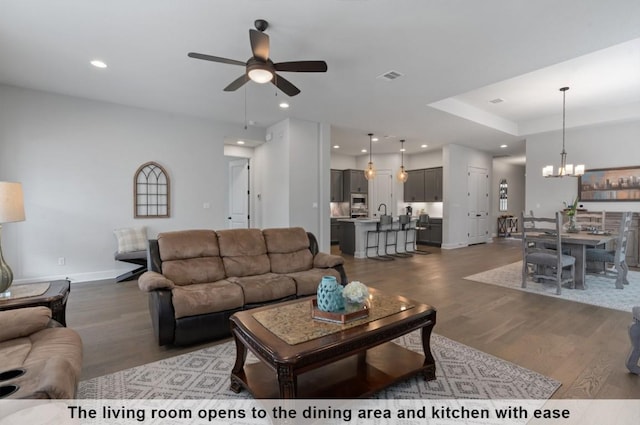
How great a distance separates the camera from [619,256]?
4.59 metres

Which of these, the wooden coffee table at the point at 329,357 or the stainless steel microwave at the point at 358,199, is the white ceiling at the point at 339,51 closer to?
the wooden coffee table at the point at 329,357

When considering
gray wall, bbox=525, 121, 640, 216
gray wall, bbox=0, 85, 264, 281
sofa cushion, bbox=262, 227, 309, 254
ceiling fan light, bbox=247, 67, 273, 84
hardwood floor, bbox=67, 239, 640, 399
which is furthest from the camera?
gray wall, bbox=525, 121, 640, 216

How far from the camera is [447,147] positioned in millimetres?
8555

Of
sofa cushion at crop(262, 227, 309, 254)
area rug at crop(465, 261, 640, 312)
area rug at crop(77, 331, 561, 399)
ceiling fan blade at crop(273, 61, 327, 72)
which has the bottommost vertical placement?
area rug at crop(77, 331, 561, 399)

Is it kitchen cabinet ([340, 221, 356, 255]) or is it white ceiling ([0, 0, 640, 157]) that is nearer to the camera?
white ceiling ([0, 0, 640, 157])

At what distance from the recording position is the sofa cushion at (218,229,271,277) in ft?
11.4

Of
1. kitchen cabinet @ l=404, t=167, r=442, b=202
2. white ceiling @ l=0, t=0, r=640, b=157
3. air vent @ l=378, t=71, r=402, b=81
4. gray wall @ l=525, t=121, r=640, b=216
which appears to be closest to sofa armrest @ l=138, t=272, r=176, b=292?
white ceiling @ l=0, t=0, r=640, b=157

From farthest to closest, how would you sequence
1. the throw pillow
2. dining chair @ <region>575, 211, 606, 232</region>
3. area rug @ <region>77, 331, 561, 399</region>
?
dining chair @ <region>575, 211, 606, 232</region> < the throw pillow < area rug @ <region>77, 331, 561, 399</region>

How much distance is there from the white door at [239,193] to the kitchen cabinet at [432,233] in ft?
17.7

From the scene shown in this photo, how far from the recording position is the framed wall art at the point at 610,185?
615 centimetres

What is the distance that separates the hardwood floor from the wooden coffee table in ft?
2.99

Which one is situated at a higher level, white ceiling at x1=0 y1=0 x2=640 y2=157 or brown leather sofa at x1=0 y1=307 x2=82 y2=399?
white ceiling at x1=0 y1=0 x2=640 y2=157

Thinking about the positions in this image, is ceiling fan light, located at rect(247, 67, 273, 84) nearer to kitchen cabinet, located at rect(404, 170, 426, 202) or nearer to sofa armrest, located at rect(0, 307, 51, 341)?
sofa armrest, located at rect(0, 307, 51, 341)

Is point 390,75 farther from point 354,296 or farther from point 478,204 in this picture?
point 478,204
